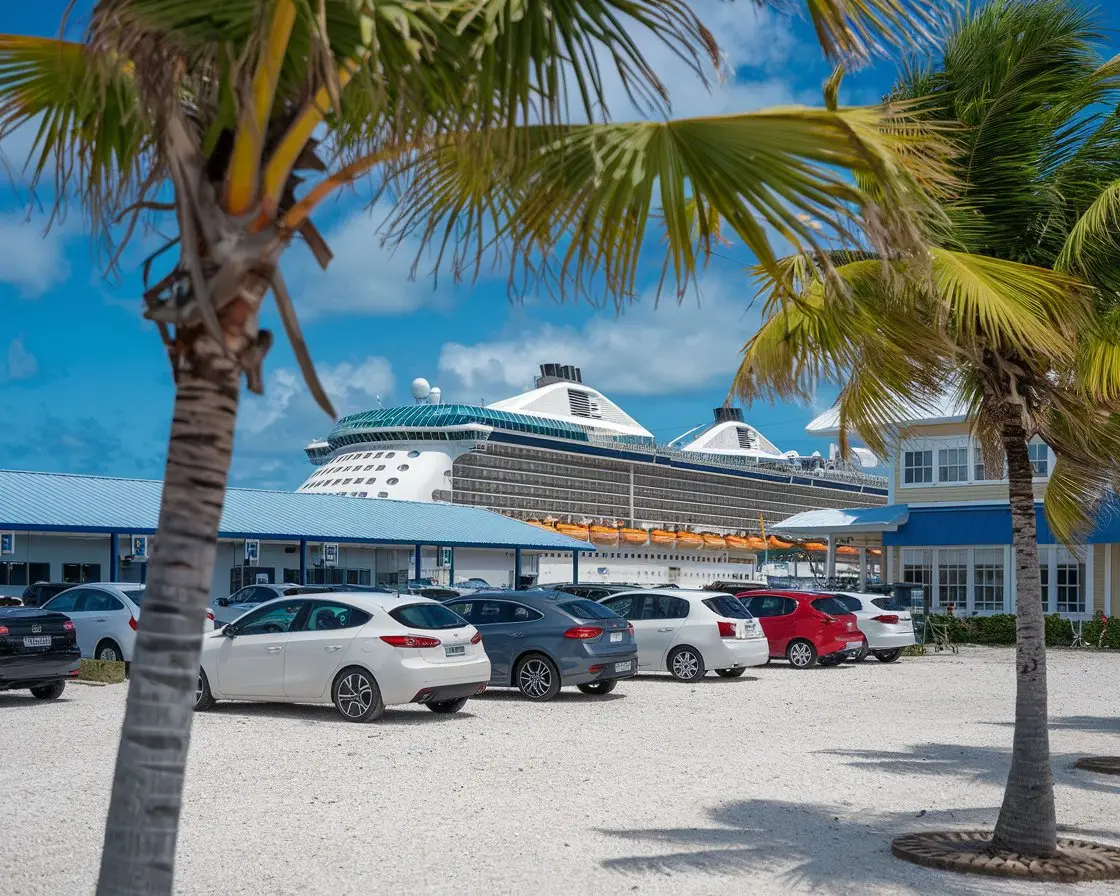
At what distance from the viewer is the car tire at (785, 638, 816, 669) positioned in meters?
23.3

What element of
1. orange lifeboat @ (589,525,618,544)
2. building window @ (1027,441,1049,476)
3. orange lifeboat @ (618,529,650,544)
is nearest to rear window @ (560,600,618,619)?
building window @ (1027,441,1049,476)

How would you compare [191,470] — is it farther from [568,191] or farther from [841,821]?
[841,821]

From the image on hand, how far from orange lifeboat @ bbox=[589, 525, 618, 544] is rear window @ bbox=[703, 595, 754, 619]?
5724 cm

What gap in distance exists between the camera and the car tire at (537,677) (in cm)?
1650

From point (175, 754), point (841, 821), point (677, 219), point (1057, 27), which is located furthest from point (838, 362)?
point (175, 754)

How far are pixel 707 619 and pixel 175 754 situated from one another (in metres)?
16.4

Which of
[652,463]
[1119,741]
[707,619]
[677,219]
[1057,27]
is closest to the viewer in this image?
[677,219]

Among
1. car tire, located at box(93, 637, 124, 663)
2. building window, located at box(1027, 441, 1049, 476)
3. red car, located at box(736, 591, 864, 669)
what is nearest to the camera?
car tire, located at box(93, 637, 124, 663)

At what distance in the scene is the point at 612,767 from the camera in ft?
36.4

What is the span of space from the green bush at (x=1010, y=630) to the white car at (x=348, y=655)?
1999cm

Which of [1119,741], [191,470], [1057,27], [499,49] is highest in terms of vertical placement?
[1057,27]

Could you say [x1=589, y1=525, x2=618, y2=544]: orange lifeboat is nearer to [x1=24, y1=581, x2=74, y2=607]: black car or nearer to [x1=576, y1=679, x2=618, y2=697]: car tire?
[x1=24, y1=581, x2=74, y2=607]: black car

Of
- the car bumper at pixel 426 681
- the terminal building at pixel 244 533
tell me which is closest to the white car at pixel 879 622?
the car bumper at pixel 426 681

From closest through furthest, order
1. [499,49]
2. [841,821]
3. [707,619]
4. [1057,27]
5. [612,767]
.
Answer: [499,49] < [1057,27] < [841,821] < [612,767] < [707,619]
